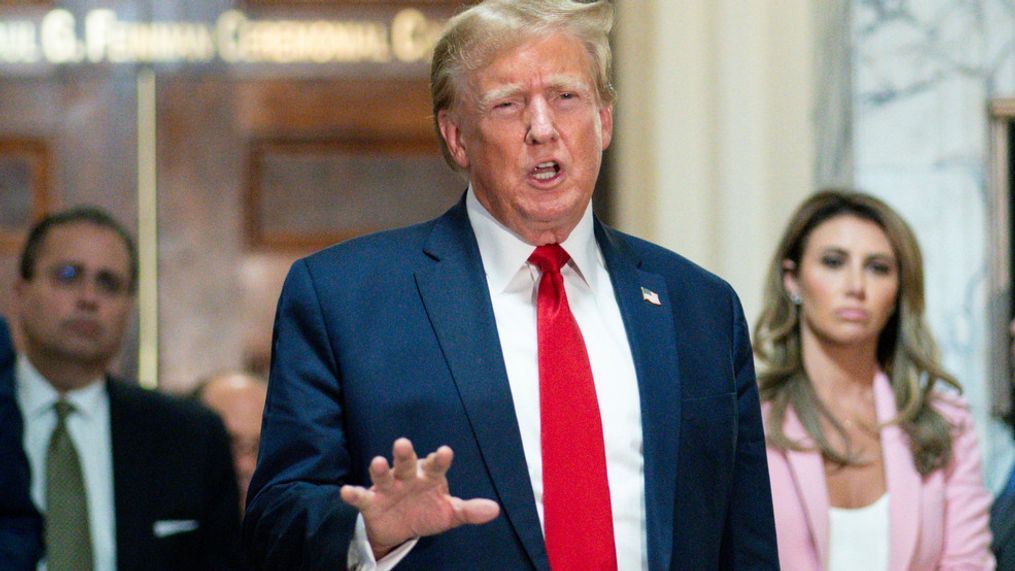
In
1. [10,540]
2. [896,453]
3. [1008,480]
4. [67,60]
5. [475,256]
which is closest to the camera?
[475,256]

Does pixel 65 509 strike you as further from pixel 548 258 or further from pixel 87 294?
pixel 548 258

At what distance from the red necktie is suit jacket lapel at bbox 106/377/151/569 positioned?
5.92ft

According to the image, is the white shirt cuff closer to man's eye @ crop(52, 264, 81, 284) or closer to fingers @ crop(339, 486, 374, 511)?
fingers @ crop(339, 486, 374, 511)

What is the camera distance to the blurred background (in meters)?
4.31

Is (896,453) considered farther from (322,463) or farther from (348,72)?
(348,72)

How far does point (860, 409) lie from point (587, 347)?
1.62 m

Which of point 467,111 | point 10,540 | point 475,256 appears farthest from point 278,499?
point 10,540

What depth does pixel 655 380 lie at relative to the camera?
2.23 meters

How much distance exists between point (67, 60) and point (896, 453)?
2857 millimetres

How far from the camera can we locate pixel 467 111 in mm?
2324

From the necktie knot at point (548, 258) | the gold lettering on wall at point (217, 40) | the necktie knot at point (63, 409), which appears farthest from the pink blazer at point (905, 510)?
the gold lettering on wall at point (217, 40)

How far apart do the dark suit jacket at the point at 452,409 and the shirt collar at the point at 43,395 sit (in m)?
1.75

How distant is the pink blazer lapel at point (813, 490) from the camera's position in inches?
133

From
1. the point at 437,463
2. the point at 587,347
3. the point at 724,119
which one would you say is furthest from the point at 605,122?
the point at 724,119
